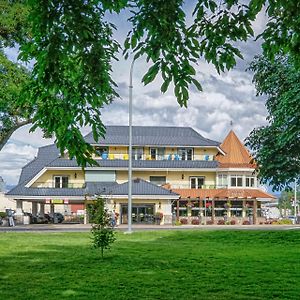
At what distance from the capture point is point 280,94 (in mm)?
27047

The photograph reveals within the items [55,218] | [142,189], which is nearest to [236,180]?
[142,189]

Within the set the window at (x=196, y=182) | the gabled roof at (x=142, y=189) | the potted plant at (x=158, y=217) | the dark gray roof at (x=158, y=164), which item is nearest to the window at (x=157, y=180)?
the dark gray roof at (x=158, y=164)

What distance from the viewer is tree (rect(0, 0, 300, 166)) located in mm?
5949

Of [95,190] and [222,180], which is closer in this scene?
[95,190]

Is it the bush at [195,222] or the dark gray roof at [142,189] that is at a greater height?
the dark gray roof at [142,189]

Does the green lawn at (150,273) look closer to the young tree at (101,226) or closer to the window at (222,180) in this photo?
the young tree at (101,226)

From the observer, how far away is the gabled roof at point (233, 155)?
58812 mm

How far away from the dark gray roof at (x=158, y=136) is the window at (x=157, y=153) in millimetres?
619

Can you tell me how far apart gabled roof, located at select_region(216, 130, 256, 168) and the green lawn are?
1512 inches

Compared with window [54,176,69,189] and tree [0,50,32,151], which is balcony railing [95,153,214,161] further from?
tree [0,50,32,151]

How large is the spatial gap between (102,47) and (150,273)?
7.36 m

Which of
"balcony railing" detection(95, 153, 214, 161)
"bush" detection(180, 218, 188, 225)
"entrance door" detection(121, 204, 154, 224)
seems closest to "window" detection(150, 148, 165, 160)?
"balcony railing" detection(95, 153, 214, 161)

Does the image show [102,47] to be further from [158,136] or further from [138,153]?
[158,136]

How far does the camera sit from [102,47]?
646cm
